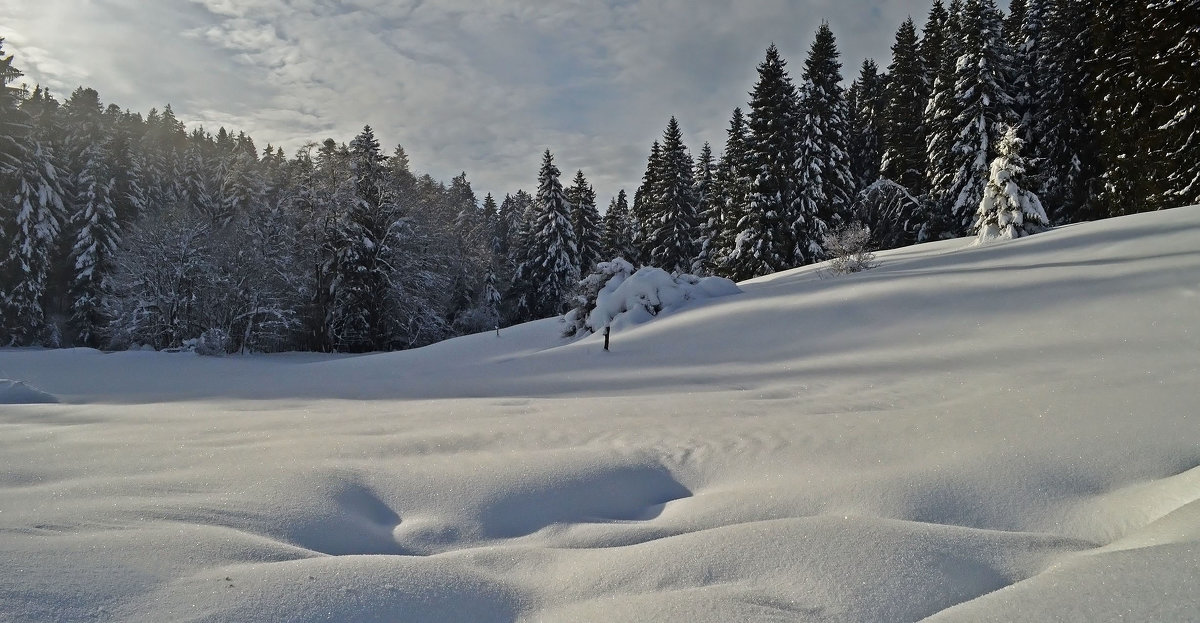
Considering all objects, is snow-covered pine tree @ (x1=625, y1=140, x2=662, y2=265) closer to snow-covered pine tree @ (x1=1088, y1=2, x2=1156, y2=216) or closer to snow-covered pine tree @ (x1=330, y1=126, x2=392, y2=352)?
snow-covered pine tree @ (x1=330, y1=126, x2=392, y2=352)

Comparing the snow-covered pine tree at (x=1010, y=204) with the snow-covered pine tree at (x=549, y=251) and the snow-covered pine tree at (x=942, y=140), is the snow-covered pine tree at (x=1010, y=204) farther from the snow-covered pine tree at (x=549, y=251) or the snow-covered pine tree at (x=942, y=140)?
the snow-covered pine tree at (x=549, y=251)

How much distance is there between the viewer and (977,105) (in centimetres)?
2644

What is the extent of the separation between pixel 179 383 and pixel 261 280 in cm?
1539

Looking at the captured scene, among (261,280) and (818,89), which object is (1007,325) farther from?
(261,280)

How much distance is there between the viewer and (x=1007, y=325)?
Answer: 25.3 feet

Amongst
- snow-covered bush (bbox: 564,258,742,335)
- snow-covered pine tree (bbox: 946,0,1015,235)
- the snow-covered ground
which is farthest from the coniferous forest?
the snow-covered ground

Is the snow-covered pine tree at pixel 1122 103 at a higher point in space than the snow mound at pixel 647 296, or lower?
higher

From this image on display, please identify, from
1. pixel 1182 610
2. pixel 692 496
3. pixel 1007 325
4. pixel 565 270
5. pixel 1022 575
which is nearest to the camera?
pixel 1182 610

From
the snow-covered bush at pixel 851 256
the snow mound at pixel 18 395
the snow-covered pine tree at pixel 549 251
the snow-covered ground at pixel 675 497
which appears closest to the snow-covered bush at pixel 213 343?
the snow mound at pixel 18 395

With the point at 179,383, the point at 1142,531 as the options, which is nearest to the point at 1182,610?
the point at 1142,531

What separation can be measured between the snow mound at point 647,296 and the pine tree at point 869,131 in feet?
82.5

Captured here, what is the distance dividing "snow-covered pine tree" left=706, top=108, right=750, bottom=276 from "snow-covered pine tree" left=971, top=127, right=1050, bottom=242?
1262 cm

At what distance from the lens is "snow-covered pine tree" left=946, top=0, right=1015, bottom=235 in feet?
85.4

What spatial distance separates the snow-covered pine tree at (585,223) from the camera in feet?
137
